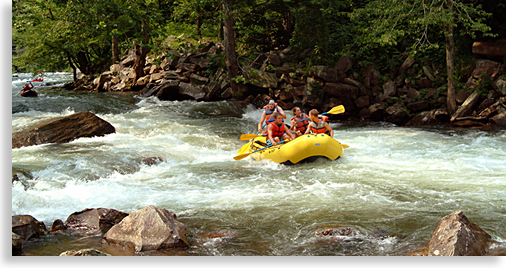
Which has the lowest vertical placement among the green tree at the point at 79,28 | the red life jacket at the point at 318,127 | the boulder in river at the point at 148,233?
the boulder in river at the point at 148,233

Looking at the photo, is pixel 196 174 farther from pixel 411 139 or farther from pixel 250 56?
pixel 250 56

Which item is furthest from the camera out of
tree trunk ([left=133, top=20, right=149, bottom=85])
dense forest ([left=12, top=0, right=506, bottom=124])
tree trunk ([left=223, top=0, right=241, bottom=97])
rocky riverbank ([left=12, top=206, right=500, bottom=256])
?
tree trunk ([left=133, top=20, right=149, bottom=85])

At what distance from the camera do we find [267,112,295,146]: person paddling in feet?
28.0

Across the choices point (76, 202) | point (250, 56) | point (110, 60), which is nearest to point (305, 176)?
point (76, 202)

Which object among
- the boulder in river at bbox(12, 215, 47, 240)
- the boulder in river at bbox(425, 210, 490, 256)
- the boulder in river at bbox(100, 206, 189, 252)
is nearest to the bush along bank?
the boulder in river at bbox(425, 210, 490, 256)

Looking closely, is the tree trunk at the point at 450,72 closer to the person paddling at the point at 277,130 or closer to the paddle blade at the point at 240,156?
the person paddling at the point at 277,130

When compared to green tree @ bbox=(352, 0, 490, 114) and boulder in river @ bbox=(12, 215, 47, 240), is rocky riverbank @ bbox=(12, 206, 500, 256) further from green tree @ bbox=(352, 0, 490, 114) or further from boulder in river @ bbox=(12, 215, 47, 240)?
green tree @ bbox=(352, 0, 490, 114)

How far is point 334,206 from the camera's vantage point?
5473 millimetres

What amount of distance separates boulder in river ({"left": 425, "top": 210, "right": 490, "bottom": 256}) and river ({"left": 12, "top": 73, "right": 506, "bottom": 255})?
0.28 meters

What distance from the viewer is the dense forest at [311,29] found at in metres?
11.0

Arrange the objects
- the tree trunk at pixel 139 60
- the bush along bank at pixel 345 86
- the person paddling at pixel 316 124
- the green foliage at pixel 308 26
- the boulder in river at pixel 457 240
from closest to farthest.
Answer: the boulder in river at pixel 457 240
the person paddling at pixel 316 124
the green foliage at pixel 308 26
the bush along bank at pixel 345 86
the tree trunk at pixel 139 60

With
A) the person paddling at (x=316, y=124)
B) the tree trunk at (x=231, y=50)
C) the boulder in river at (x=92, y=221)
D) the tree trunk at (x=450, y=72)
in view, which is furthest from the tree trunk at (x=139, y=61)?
the boulder in river at (x=92, y=221)

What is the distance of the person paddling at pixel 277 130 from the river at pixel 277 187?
69 centimetres

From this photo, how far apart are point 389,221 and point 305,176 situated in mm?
2448
